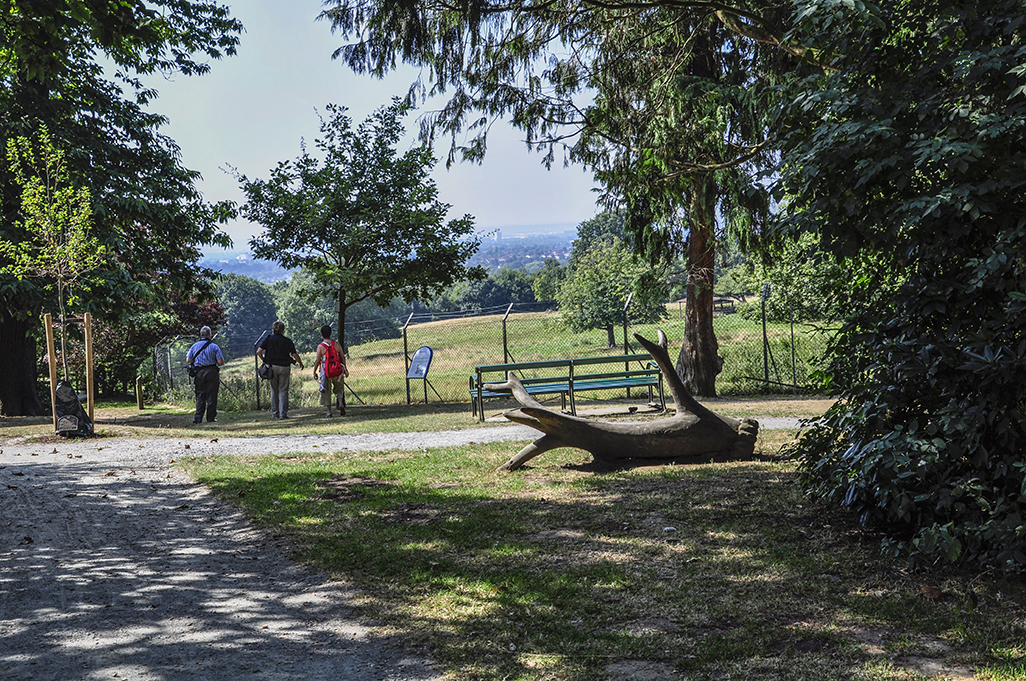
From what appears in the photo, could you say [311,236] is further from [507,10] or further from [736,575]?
[736,575]

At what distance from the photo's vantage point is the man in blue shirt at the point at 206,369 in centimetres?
1438

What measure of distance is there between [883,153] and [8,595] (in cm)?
587

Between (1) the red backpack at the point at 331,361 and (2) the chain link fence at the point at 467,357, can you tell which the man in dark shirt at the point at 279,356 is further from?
(2) the chain link fence at the point at 467,357

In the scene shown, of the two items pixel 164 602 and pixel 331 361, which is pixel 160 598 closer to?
pixel 164 602

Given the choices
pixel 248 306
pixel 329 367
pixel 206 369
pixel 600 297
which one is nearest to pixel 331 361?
pixel 329 367

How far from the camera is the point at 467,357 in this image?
2741cm

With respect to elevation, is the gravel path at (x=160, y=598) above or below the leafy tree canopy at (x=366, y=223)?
below

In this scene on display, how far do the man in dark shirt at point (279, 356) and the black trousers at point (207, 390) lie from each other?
939mm

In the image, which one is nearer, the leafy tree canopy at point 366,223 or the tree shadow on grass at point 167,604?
the tree shadow on grass at point 167,604

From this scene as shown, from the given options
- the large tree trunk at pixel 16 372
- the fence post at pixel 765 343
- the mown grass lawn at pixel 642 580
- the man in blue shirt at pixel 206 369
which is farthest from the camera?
the large tree trunk at pixel 16 372

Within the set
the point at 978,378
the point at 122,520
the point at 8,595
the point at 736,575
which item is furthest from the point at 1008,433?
the point at 122,520

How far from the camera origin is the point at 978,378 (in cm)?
432

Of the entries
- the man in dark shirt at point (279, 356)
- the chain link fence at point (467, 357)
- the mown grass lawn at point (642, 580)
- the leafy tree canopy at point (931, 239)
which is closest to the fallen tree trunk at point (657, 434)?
the mown grass lawn at point (642, 580)

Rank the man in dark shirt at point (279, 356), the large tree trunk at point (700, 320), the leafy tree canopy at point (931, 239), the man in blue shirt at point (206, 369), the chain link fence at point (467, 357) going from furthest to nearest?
the chain link fence at point (467, 357)
the large tree trunk at point (700, 320)
the man in dark shirt at point (279, 356)
the man in blue shirt at point (206, 369)
the leafy tree canopy at point (931, 239)
